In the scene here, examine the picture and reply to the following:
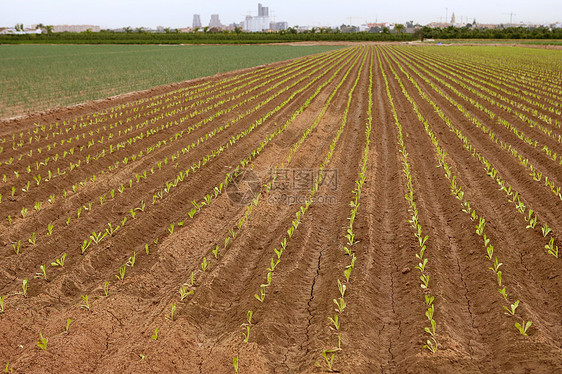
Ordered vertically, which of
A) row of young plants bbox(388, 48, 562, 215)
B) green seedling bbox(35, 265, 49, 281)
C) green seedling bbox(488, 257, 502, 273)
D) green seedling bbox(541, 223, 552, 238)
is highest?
row of young plants bbox(388, 48, 562, 215)

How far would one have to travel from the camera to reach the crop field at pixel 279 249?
13.0 feet

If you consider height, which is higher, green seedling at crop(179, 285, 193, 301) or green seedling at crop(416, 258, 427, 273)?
green seedling at crop(416, 258, 427, 273)

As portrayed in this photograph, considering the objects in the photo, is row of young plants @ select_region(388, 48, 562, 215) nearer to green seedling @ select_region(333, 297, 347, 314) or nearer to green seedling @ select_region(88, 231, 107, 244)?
green seedling @ select_region(333, 297, 347, 314)

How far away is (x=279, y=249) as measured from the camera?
19.4ft

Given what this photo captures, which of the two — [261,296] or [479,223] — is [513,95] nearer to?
[479,223]

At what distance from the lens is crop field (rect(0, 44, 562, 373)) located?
13.0 feet

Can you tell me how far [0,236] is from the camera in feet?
20.5

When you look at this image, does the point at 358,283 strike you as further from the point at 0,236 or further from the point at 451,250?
the point at 0,236

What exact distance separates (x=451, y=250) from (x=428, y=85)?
735 inches

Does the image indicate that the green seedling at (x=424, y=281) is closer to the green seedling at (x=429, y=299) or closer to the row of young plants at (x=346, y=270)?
the green seedling at (x=429, y=299)

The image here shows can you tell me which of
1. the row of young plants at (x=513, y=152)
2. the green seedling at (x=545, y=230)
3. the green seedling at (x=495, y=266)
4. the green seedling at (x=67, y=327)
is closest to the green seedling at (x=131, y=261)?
the green seedling at (x=67, y=327)

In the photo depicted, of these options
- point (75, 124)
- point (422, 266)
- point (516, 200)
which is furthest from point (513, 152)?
point (75, 124)

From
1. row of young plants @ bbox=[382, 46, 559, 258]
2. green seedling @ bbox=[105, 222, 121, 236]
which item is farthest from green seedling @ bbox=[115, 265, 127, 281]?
row of young plants @ bbox=[382, 46, 559, 258]

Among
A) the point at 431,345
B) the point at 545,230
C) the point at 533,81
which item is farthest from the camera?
the point at 533,81
